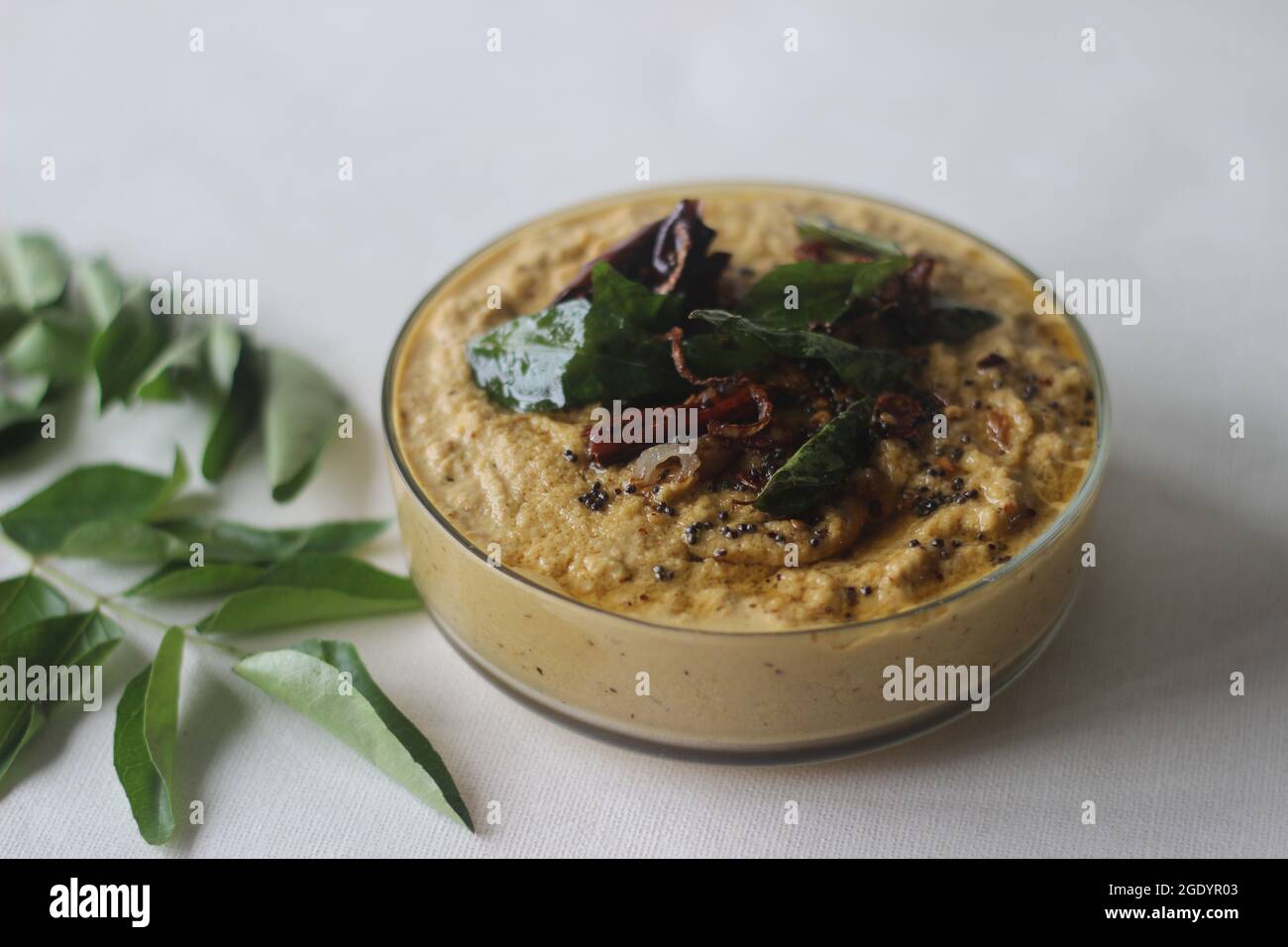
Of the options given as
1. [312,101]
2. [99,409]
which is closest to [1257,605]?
[99,409]

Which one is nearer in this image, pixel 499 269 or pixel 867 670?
pixel 867 670

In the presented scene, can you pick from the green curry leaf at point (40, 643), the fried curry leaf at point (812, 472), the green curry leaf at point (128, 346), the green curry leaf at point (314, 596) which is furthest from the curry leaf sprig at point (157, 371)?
the fried curry leaf at point (812, 472)

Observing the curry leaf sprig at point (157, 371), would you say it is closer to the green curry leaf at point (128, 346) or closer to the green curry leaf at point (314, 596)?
the green curry leaf at point (128, 346)

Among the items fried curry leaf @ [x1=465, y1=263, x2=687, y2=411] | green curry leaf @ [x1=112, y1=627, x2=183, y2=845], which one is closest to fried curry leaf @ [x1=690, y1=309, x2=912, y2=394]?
fried curry leaf @ [x1=465, y1=263, x2=687, y2=411]

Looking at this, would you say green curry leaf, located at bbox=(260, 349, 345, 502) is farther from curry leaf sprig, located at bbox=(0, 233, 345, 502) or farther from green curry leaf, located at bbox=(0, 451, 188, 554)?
green curry leaf, located at bbox=(0, 451, 188, 554)

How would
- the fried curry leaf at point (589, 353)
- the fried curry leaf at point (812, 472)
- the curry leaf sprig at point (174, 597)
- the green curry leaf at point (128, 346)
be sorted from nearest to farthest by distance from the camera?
1. the fried curry leaf at point (812, 472)
2. the curry leaf sprig at point (174, 597)
3. the fried curry leaf at point (589, 353)
4. the green curry leaf at point (128, 346)

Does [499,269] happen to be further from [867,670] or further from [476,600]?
[867,670]
